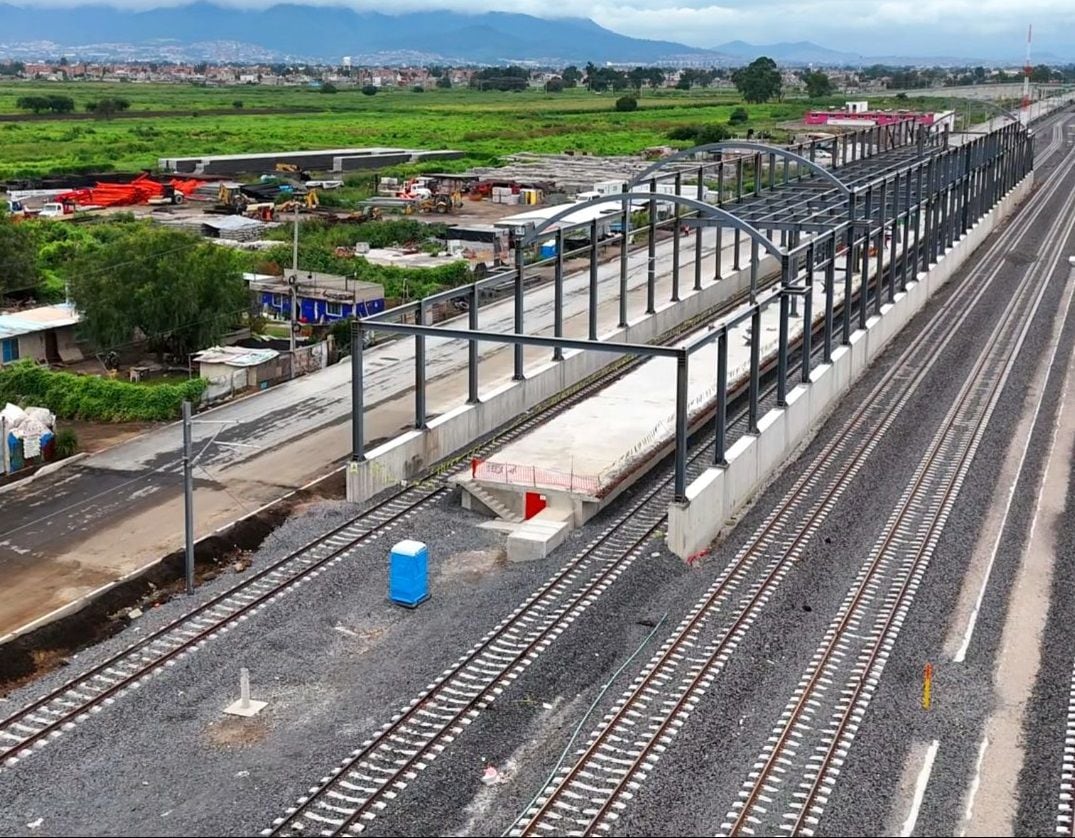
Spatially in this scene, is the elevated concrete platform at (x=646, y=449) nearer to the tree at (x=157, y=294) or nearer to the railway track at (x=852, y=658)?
the railway track at (x=852, y=658)

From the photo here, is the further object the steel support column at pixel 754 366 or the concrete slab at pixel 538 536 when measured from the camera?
the steel support column at pixel 754 366

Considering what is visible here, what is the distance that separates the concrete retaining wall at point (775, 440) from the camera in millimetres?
22031

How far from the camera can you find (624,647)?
725 inches

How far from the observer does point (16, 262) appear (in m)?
44.9

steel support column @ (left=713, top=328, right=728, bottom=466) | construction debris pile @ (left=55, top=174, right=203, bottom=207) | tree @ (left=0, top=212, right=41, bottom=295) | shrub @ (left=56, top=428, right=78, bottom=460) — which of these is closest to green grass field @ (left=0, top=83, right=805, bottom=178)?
construction debris pile @ (left=55, top=174, right=203, bottom=207)

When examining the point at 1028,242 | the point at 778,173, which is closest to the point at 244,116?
the point at 778,173

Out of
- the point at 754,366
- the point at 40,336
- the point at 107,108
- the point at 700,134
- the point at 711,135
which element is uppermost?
the point at 107,108

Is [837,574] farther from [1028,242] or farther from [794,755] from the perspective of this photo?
[1028,242]

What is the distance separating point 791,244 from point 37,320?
72.2 ft

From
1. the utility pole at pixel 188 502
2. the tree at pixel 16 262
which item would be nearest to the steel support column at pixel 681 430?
the utility pole at pixel 188 502

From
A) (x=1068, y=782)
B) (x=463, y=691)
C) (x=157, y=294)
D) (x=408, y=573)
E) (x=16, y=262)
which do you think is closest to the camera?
(x=1068, y=782)

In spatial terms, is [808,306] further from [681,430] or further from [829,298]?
[681,430]

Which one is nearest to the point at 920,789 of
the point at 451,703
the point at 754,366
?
the point at 451,703

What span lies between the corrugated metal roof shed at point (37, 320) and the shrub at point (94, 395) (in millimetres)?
3268
